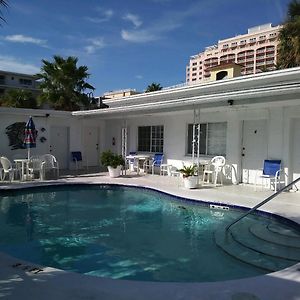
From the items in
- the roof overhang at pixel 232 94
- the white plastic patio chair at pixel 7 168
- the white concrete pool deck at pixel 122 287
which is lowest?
the white concrete pool deck at pixel 122 287

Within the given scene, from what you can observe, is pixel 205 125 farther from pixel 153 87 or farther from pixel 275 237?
pixel 153 87

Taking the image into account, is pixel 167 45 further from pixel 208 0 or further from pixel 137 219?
pixel 137 219

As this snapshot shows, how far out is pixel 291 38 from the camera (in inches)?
706

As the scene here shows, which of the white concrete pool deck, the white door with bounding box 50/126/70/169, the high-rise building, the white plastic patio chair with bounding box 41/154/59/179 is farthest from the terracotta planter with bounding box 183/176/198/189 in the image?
the high-rise building

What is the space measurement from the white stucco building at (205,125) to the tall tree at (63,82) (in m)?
6.61

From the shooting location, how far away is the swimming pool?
17.6 ft

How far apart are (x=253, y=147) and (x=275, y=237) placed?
20.2 ft

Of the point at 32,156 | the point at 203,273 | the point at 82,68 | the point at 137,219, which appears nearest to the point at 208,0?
the point at 137,219

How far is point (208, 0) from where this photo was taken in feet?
35.9

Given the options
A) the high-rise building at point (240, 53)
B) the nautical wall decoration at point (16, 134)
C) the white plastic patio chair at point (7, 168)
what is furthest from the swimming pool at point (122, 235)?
the high-rise building at point (240, 53)

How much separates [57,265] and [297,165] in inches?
319

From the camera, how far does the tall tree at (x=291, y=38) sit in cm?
1733

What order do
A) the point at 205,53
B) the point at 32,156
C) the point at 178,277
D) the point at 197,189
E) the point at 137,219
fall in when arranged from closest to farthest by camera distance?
the point at 178,277
the point at 137,219
the point at 197,189
the point at 32,156
the point at 205,53

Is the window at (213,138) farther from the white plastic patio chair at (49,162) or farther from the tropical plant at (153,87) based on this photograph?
the tropical plant at (153,87)
